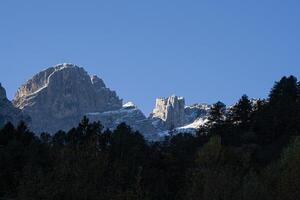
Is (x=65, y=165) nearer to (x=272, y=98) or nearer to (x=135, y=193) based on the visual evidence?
(x=135, y=193)

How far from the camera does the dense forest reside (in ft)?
120

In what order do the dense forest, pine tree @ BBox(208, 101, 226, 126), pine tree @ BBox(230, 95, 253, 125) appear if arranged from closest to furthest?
the dense forest → pine tree @ BBox(230, 95, 253, 125) → pine tree @ BBox(208, 101, 226, 126)

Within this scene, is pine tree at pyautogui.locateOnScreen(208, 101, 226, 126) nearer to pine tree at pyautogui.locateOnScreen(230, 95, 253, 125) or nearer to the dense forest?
the dense forest

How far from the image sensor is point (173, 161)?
97.4 metres

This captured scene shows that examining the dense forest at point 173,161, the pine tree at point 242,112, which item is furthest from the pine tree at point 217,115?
the pine tree at point 242,112

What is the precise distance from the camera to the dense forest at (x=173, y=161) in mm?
36438

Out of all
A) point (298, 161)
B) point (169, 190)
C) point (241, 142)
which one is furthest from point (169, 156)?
point (298, 161)

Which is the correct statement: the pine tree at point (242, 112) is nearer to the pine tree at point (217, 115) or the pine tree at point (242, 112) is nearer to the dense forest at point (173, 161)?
the dense forest at point (173, 161)

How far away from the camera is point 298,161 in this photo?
45.1 metres

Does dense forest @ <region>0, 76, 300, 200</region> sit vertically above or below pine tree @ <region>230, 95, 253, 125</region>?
below

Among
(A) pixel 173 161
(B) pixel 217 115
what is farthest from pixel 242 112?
(A) pixel 173 161

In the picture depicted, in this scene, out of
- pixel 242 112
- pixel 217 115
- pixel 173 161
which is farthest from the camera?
pixel 217 115

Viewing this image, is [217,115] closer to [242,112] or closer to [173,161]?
[242,112]

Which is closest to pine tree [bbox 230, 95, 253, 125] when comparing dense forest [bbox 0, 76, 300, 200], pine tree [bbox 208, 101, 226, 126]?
dense forest [bbox 0, 76, 300, 200]
